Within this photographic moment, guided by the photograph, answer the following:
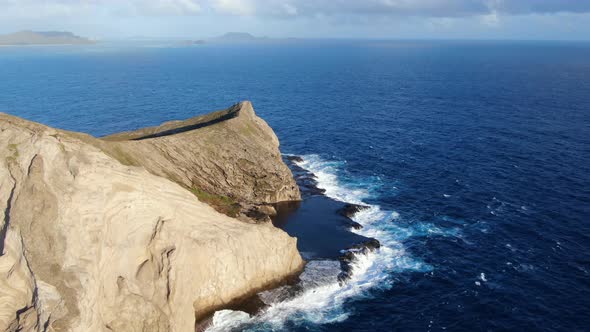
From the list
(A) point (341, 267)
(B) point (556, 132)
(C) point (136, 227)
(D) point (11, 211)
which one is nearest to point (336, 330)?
(A) point (341, 267)

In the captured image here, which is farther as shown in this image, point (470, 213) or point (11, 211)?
point (470, 213)

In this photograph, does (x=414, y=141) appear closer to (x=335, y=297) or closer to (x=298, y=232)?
(x=298, y=232)

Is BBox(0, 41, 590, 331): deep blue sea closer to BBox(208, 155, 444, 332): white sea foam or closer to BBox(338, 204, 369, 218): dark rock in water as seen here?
BBox(208, 155, 444, 332): white sea foam

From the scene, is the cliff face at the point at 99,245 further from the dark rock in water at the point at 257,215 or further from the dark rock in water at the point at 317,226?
the dark rock in water at the point at 317,226

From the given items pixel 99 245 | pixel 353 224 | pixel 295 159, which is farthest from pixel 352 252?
pixel 295 159

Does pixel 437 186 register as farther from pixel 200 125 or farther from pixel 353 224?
pixel 200 125

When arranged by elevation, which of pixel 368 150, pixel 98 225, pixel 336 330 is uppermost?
pixel 98 225

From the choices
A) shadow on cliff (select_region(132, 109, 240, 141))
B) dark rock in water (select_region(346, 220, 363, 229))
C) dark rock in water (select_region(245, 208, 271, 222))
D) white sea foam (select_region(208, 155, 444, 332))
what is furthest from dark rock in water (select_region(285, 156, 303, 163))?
dark rock in water (select_region(346, 220, 363, 229))
